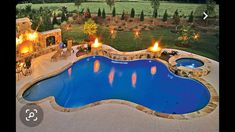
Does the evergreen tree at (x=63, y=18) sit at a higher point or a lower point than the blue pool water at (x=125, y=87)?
higher

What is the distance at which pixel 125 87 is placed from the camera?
21000 mm

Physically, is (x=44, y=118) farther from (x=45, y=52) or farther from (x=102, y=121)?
(x=45, y=52)

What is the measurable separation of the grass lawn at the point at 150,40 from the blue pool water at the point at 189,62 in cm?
142

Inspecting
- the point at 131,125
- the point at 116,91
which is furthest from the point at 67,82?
the point at 131,125

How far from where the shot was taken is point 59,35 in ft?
89.5

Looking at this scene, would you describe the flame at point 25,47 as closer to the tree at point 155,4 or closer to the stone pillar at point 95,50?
the stone pillar at point 95,50

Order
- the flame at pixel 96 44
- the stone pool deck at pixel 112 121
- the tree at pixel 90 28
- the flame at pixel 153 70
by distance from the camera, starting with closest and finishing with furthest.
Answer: the stone pool deck at pixel 112 121
the flame at pixel 153 70
the flame at pixel 96 44
the tree at pixel 90 28

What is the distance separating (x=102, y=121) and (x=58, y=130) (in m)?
2.55

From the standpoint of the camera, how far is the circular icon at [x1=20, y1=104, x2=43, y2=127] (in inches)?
630

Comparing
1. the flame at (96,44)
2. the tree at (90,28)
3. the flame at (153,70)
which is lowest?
the flame at (153,70)

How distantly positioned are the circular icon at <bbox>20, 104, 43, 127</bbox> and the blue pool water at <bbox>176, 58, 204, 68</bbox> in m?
12.7

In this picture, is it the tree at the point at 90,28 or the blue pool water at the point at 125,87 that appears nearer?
the blue pool water at the point at 125,87

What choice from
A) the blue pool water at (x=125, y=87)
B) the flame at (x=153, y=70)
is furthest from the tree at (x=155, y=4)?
the flame at (x=153, y=70)

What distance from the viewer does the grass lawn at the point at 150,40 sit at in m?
26.8
